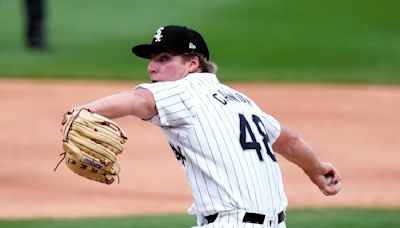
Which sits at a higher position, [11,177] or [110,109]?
[11,177]

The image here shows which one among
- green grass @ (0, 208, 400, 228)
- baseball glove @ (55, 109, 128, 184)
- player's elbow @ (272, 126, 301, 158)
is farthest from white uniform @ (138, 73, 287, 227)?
green grass @ (0, 208, 400, 228)

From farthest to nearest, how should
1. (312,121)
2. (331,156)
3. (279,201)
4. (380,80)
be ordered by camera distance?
(380,80), (312,121), (331,156), (279,201)

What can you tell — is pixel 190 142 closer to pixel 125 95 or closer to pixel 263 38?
pixel 125 95

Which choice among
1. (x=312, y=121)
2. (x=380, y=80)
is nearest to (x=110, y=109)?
(x=312, y=121)

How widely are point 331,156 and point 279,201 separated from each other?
7659 mm

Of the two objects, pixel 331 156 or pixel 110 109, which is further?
pixel 331 156

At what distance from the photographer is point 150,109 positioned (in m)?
5.50

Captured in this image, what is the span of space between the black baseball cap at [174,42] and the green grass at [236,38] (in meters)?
10.9

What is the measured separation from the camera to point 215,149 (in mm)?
5586

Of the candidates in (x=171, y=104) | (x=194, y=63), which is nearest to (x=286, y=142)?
(x=194, y=63)

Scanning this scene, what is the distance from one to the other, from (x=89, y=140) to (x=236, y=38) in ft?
49.1

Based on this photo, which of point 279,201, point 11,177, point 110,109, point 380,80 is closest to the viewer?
point 110,109

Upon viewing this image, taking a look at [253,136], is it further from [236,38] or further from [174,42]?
[236,38]

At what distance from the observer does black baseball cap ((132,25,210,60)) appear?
18.9 feet
